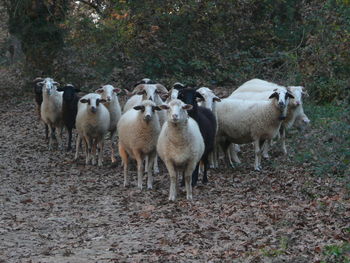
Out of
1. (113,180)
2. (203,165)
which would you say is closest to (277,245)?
(203,165)

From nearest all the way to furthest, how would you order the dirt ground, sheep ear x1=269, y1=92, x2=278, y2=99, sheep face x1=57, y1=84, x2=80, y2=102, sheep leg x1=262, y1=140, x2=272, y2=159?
the dirt ground < sheep ear x1=269, y1=92, x2=278, y2=99 < sheep leg x1=262, y1=140, x2=272, y2=159 < sheep face x1=57, y1=84, x2=80, y2=102

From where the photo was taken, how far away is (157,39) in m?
26.5

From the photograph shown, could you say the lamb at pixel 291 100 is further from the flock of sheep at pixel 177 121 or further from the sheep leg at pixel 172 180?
the sheep leg at pixel 172 180

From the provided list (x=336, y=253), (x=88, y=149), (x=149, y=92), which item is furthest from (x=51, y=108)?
(x=336, y=253)

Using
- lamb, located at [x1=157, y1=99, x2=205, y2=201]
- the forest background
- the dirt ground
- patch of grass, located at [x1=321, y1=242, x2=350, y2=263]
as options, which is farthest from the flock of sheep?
the forest background

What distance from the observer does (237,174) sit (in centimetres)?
1426

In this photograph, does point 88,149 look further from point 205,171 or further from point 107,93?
point 205,171

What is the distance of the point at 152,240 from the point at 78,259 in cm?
121

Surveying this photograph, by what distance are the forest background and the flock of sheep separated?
7120 millimetres

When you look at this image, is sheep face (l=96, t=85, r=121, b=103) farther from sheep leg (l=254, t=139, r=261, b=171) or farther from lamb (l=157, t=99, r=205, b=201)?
lamb (l=157, t=99, r=205, b=201)

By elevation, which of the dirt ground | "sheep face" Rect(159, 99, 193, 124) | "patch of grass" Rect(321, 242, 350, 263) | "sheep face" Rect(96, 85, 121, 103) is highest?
"sheep face" Rect(159, 99, 193, 124)

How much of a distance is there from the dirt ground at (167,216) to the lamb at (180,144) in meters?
0.44

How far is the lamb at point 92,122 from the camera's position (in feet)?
52.5

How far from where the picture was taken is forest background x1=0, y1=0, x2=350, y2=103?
2577 cm
